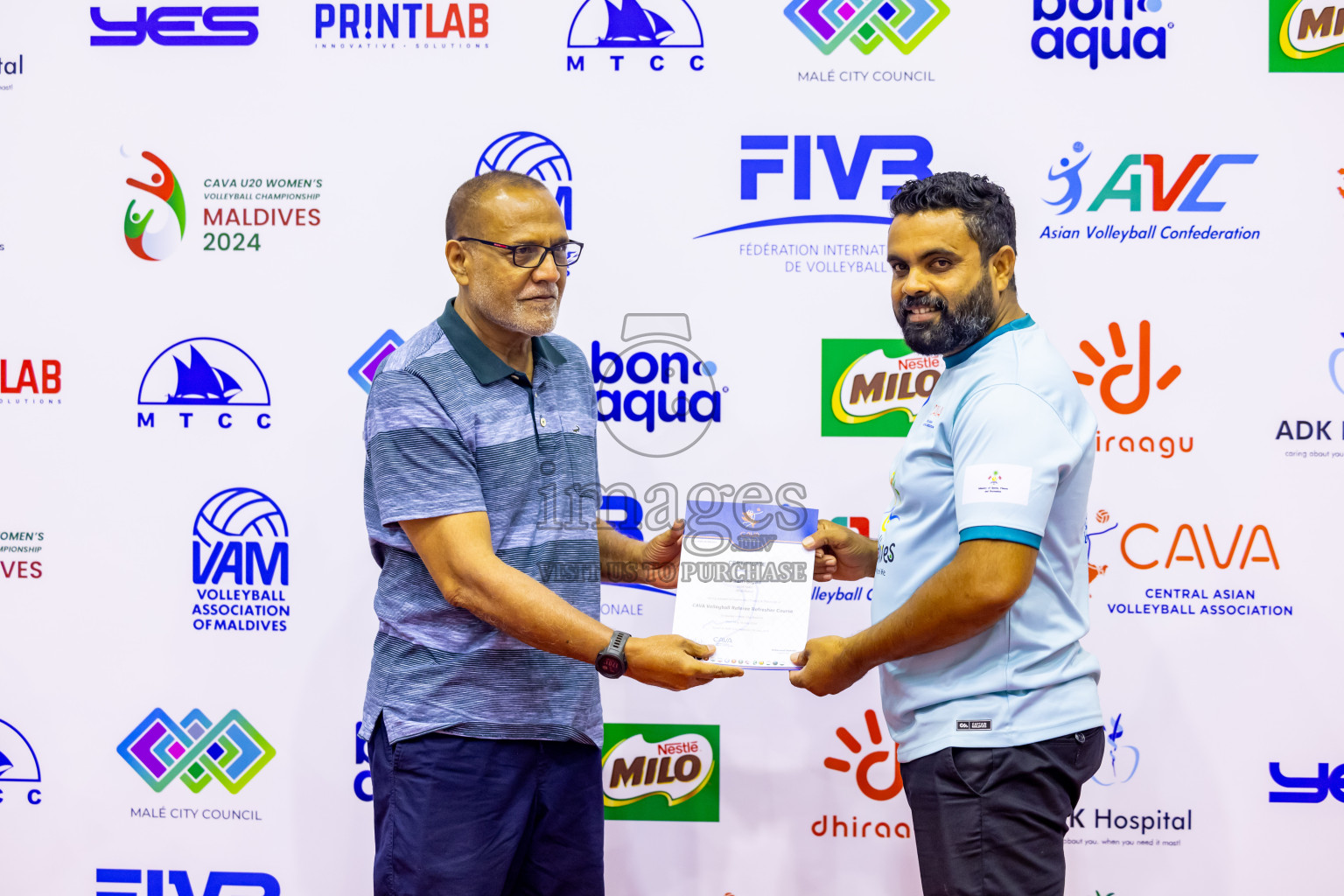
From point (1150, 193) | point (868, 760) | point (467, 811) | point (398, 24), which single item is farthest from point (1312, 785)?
point (398, 24)

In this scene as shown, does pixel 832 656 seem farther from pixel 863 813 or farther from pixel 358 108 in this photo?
pixel 358 108

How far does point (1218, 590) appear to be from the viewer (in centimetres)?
295

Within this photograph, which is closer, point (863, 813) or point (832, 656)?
point (832, 656)

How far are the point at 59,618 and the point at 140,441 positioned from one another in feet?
2.02

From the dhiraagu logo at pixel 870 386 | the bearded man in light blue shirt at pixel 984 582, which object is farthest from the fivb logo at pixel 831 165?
the bearded man in light blue shirt at pixel 984 582

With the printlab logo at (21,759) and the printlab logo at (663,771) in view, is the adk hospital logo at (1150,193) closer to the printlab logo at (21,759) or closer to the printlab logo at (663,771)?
the printlab logo at (663,771)

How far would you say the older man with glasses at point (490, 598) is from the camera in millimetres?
2025

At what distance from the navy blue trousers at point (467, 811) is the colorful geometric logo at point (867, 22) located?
211cm

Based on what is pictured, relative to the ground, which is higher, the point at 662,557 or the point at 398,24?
the point at 398,24

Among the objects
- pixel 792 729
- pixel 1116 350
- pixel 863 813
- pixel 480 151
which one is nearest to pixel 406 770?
pixel 792 729

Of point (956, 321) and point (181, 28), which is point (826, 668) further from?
point (181, 28)

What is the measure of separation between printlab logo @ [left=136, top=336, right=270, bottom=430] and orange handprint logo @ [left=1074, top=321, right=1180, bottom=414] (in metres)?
2.47

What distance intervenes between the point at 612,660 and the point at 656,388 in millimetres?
1164

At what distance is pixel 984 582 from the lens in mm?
1841
